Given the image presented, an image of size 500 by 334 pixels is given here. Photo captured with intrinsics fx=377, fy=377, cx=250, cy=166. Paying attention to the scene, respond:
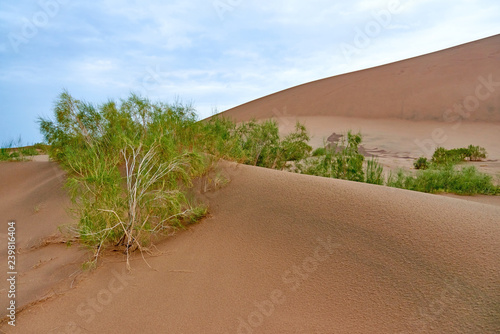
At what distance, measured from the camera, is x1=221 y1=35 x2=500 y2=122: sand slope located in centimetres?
2823

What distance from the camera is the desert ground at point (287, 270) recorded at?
9.87 feet

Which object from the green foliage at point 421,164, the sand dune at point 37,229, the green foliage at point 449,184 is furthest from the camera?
the green foliage at point 421,164

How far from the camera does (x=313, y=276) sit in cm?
351

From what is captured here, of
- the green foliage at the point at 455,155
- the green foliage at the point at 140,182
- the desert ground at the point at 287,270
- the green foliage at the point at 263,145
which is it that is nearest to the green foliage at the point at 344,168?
the green foliage at the point at 263,145

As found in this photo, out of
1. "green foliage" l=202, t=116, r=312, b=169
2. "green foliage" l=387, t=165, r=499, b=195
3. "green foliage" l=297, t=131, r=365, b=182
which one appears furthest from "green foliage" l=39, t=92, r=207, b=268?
"green foliage" l=387, t=165, r=499, b=195

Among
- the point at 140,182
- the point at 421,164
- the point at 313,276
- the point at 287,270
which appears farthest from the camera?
the point at 421,164

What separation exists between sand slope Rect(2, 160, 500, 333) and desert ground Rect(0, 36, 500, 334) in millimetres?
12

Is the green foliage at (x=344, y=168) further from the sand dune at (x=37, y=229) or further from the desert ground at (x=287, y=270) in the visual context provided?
the sand dune at (x=37, y=229)

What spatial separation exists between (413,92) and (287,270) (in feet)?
104

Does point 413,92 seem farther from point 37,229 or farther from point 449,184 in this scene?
point 37,229

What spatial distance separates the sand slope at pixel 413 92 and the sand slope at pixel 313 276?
19872mm

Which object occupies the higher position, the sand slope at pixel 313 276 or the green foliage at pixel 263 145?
the green foliage at pixel 263 145

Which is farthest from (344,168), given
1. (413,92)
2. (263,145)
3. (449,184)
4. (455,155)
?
(413,92)

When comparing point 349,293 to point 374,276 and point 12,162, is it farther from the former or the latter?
point 12,162
